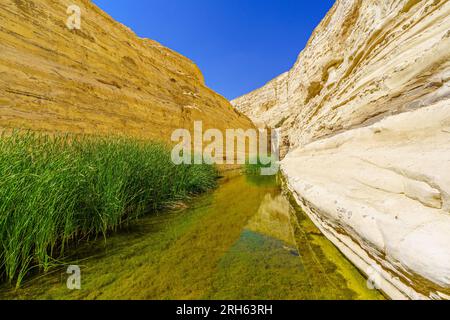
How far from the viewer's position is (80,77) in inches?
363

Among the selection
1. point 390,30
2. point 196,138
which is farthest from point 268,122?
point 390,30

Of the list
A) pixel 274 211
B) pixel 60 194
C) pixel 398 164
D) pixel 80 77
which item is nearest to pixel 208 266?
pixel 60 194

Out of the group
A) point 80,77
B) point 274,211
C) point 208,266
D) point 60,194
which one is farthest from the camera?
point 80,77

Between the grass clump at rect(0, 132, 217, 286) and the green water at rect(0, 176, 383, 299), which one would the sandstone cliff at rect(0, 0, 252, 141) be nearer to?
the grass clump at rect(0, 132, 217, 286)

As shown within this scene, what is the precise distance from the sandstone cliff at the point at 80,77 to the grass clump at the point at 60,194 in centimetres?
238

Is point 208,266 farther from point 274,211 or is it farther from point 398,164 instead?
point 274,211

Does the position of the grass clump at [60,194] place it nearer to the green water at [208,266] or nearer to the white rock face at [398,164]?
the green water at [208,266]

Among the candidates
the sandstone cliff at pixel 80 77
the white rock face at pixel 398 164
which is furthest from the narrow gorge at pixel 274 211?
the sandstone cliff at pixel 80 77

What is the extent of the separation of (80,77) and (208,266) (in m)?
10.4

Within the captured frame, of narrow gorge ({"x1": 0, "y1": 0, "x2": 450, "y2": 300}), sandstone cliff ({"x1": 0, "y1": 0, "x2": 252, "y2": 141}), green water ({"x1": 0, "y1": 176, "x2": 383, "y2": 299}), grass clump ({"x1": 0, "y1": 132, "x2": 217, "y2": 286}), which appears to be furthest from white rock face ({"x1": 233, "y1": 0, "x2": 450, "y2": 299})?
sandstone cliff ({"x1": 0, "y1": 0, "x2": 252, "y2": 141})

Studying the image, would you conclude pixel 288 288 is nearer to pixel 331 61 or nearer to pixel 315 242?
pixel 315 242

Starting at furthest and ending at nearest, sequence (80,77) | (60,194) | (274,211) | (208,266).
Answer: (80,77), (274,211), (60,194), (208,266)

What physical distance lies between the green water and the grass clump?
234mm

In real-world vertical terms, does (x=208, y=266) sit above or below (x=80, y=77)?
below
